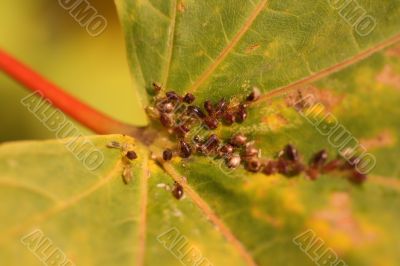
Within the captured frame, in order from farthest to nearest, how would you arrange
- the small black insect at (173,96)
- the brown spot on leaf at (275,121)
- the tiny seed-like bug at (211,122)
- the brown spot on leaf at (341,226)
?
the small black insect at (173,96), the tiny seed-like bug at (211,122), the brown spot on leaf at (275,121), the brown spot on leaf at (341,226)

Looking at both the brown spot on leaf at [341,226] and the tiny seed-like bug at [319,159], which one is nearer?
the brown spot on leaf at [341,226]

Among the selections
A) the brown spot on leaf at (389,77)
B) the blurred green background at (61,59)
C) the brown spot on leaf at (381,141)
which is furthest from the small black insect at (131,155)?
the blurred green background at (61,59)

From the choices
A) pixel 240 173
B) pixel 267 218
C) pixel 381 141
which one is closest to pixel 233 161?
pixel 240 173

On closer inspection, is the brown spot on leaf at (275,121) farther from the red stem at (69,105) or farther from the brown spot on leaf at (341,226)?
the red stem at (69,105)

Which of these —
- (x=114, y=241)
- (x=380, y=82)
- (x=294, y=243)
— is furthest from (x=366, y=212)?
(x=114, y=241)

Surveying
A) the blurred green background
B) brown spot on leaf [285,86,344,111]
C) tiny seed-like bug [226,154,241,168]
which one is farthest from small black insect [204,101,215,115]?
the blurred green background

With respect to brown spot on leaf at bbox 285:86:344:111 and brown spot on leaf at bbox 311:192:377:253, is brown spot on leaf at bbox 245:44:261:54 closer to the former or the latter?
brown spot on leaf at bbox 285:86:344:111
